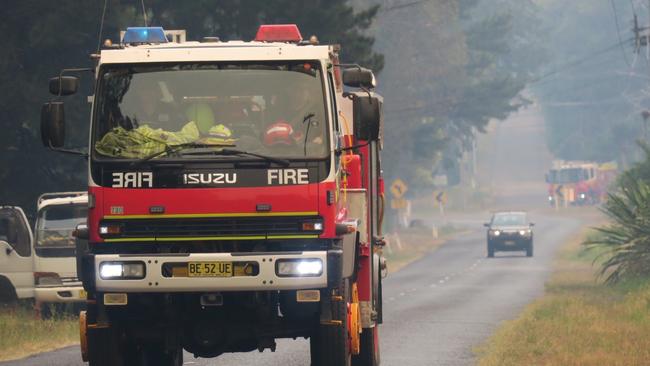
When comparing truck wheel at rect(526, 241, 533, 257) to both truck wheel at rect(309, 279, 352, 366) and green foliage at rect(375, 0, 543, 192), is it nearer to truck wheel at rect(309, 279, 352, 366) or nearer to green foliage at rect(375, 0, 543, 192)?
green foliage at rect(375, 0, 543, 192)

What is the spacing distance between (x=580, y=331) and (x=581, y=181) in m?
96.2

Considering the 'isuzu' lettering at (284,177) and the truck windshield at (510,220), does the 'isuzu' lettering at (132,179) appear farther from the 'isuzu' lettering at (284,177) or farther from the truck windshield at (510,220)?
the truck windshield at (510,220)

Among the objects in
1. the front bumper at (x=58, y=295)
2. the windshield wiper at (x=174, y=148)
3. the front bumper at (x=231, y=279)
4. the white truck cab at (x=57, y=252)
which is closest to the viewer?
the front bumper at (x=231, y=279)

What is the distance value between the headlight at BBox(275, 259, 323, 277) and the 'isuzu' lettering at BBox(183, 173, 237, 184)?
2.75ft

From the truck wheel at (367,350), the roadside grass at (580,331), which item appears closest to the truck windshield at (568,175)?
the roadside grass at (580,331)

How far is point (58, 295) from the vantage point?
26250 mm

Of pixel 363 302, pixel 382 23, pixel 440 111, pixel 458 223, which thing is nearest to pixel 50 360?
pixel 363 302

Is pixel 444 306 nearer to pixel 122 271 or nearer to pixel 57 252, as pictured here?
pixel 57 252

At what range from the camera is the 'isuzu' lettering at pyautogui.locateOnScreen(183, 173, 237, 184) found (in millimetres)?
13250

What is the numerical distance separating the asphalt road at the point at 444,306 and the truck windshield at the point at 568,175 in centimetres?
4618

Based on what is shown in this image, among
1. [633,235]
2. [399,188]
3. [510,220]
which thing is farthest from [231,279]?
[399,188]

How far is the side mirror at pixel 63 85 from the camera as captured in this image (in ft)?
45.3

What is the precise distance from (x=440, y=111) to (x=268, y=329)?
70197mm

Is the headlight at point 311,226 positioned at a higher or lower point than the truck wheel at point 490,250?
higher
